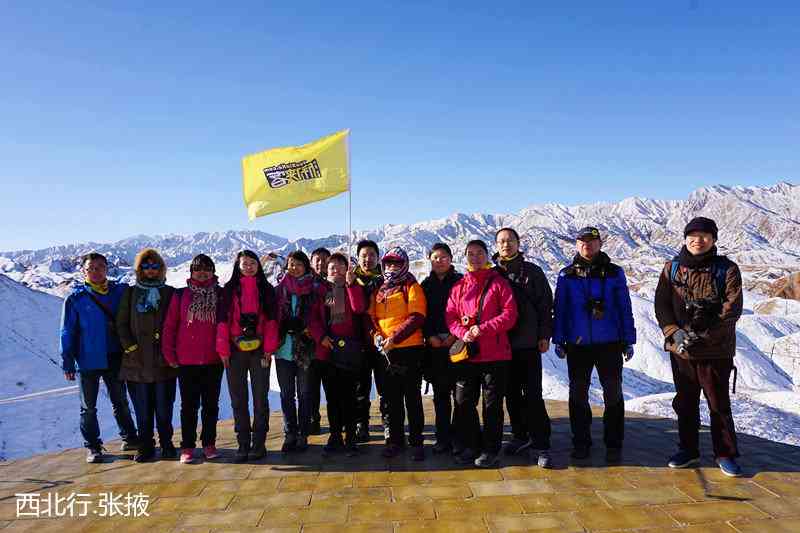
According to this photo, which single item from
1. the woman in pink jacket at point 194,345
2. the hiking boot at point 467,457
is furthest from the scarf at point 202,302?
the hiking boot at point 467,457

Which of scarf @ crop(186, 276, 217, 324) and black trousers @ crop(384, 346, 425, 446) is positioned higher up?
scarf @ crop(186, 276, 217, 324)

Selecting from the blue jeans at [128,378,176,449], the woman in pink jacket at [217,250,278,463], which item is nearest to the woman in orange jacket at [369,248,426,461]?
the woman in pink jacket at [217,250,278,463]

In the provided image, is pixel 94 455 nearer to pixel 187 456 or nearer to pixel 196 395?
pixel 187 456

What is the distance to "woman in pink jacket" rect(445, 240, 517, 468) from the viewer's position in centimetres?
496

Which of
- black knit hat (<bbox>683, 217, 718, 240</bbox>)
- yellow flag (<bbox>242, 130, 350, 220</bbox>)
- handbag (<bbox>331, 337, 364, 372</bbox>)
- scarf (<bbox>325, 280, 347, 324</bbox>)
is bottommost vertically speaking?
handbag (<bbox>331, 337, 364, 372</bbox>)

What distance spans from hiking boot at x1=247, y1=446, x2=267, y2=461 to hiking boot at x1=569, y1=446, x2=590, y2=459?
3.56 meters

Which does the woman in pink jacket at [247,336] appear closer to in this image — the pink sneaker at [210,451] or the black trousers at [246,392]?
the black trousers at [246,392]

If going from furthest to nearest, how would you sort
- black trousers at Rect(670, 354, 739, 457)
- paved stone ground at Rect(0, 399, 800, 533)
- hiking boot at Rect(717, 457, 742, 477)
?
black trousers at Rect(670, 354, 739, 457) < hiking boot at Rect(717, 457, 742, 477) < paved stone ground at Rect(0, 399, 800, 533)

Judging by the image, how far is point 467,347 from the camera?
196 inches

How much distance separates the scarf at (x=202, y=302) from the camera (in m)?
5.46

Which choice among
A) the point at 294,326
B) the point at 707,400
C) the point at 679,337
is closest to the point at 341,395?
A: the point at 294,326

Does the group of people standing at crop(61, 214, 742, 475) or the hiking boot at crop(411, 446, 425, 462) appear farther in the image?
the hiking boot at crop(411, 446, 425, 462)

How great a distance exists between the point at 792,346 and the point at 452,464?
161 feet

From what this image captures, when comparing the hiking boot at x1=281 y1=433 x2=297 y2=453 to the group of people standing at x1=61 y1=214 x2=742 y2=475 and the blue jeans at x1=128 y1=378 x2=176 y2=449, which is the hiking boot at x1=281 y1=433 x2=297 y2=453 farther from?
the blue jeans at x1=128 y1=378 x2=176 y2=449
